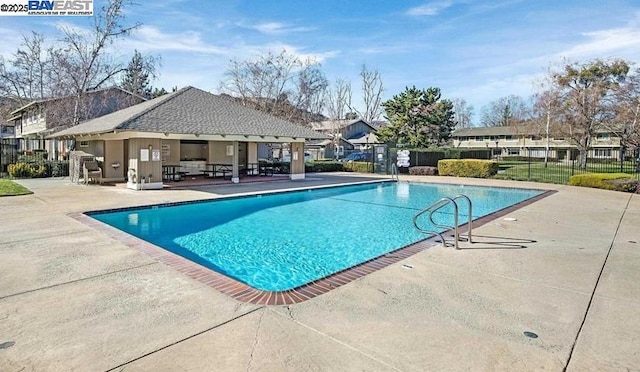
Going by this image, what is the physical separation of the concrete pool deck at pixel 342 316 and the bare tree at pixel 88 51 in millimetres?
23340

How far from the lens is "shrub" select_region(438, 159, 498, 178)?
22.7 metres

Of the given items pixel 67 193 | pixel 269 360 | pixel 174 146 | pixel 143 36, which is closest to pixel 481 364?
pixel 269 360

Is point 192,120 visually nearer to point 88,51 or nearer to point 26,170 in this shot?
point 26,170

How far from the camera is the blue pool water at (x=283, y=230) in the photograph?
21.6 feet

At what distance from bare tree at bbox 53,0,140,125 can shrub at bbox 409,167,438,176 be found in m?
20.7

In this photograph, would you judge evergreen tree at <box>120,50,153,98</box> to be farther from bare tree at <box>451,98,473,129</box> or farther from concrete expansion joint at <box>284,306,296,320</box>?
bare tree at <box>451,98,473,129</box>

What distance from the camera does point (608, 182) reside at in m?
16.4

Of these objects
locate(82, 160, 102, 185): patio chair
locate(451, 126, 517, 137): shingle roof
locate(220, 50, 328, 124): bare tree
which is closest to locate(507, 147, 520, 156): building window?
locate(451, 126, 517, 137): shingle roof

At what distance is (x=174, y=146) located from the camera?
1972 cm

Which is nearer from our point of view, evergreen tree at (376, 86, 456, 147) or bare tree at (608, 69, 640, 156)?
bare tree at (608, 69, 640, 156)

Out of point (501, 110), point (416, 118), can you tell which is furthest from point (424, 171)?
point (501, 110)

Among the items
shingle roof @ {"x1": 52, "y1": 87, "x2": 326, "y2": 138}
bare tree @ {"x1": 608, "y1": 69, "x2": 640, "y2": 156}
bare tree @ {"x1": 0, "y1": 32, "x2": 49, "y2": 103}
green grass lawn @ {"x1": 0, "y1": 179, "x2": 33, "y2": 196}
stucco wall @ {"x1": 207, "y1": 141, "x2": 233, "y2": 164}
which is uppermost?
bare tree @ {"x1": 0, "y1": 32, "x2": 49, "y2": 103}

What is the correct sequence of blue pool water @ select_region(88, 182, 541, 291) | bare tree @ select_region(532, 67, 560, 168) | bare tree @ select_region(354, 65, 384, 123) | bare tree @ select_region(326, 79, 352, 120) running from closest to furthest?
1. blue pool water @ select_region(88, 182, 541, 291)
2. bare tree @ select_region(532, 67, 560, 168)
3. bare tree @ select_region(326, 79, 352, 120)
4. bare tree @ select_region(354, 65, 384, 123)

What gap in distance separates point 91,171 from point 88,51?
45.2ft
